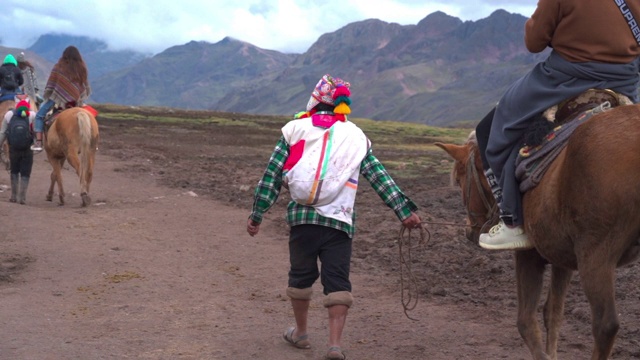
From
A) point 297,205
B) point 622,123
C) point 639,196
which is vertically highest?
point 622,123

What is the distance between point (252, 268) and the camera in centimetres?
940

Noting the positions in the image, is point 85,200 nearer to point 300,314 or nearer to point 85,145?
point 85,145

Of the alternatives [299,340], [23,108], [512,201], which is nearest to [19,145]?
[23,108]

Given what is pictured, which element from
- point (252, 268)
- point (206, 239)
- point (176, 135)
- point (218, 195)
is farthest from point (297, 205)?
point (176, 135)

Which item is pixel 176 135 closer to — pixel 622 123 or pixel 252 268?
pixel 252 268

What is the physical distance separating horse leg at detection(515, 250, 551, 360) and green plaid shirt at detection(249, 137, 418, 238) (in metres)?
0.94

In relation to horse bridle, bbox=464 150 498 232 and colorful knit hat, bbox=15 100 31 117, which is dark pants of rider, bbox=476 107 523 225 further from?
colorful knit hat, bbox=15 100 31 117

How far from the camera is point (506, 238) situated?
17.4ft

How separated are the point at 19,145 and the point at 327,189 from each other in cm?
907

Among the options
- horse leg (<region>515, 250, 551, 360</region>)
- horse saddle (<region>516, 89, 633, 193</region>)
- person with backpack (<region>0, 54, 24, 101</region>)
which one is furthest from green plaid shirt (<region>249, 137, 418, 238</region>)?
person with backpack (<region>0, 54, 24, 101</region>)

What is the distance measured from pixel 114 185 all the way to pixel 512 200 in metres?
12.5

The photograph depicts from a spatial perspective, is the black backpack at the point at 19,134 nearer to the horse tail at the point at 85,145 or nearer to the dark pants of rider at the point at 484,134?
the horse tail at the point at 85,145

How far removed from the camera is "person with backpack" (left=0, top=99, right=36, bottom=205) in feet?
44.4

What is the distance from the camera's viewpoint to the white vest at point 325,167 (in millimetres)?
5965
